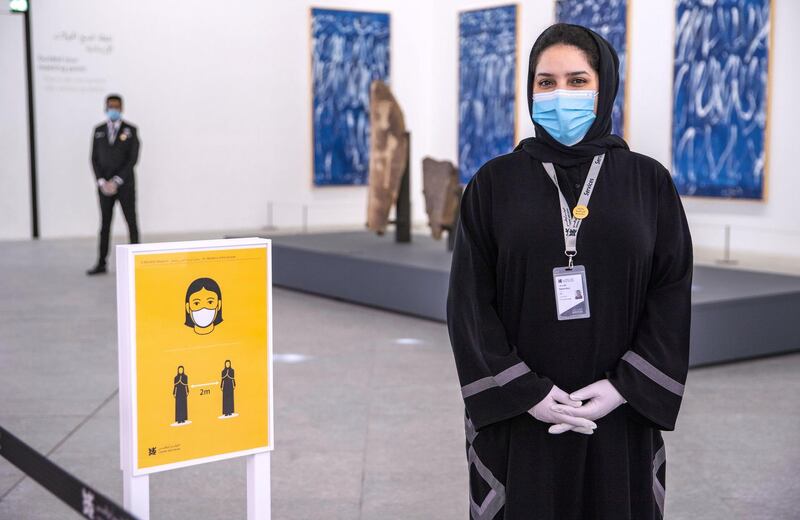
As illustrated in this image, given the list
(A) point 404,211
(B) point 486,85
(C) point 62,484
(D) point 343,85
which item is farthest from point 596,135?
(D) point 343,85

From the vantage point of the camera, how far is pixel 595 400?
2104 mm

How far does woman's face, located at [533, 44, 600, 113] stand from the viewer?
2.13 m

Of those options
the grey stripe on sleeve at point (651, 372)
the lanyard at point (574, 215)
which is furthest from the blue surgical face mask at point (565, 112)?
the grey stripe on sleeve at point (651, 372)

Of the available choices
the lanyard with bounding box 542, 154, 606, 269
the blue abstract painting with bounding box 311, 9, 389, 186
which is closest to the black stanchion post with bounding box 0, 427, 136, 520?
the lanyard with bounding box 542, 154, 606, 269

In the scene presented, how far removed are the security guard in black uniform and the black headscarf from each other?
792 cm

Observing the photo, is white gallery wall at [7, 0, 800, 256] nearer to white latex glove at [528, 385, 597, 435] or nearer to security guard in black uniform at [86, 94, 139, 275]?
security guard in black uniform at [86, 94, 139, 275]

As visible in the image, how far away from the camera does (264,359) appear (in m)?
2.47

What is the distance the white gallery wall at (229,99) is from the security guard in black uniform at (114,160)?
10.2ft

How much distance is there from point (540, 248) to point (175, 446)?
93cm

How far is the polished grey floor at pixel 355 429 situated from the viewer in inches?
145

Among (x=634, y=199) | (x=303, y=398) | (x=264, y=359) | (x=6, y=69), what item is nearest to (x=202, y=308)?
(x=264, y=359)

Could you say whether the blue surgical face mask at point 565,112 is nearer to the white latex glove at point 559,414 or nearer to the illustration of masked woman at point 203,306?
the white latex glove at point 559,414

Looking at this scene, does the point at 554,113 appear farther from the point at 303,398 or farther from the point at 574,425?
the point at 303,398

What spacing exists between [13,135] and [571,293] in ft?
37.3
